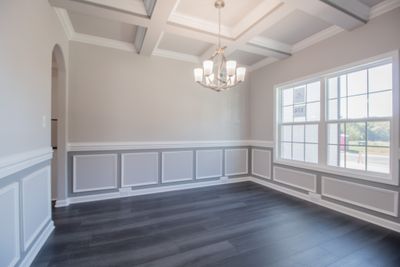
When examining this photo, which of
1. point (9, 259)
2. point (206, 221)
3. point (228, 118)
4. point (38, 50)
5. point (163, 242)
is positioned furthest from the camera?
point (228, 118)

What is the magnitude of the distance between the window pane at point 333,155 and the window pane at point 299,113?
2.41ft

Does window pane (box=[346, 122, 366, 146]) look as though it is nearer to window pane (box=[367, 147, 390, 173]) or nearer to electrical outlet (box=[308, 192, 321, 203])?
window pane (box=[367, 147, 390, 173])

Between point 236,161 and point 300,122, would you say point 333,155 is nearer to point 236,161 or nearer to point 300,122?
point 300,122

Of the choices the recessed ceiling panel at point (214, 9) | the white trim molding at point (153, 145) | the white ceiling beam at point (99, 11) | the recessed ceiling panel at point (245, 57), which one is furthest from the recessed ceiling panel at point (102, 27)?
the recessed ceiling panel at point (245, 57)

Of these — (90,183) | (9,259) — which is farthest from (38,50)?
(90,183)

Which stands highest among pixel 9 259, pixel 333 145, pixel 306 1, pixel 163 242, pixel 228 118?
pixel 306 1

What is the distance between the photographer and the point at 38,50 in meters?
1.96

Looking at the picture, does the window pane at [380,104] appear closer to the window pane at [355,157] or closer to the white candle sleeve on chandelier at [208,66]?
the window pane at [355,157]

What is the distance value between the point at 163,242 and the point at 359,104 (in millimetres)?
3299

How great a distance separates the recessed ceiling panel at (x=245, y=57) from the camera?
4017mm

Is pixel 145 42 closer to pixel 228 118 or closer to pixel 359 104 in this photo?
pixel 228 118

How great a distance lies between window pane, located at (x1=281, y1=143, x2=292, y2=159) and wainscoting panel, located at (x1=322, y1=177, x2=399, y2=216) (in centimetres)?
86

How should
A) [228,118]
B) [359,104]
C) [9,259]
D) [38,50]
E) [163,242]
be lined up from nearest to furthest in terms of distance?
[9,259] < [38,50] < [163,242] < [359,104] < [228,118]

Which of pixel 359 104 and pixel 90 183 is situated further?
pixel 90 183
